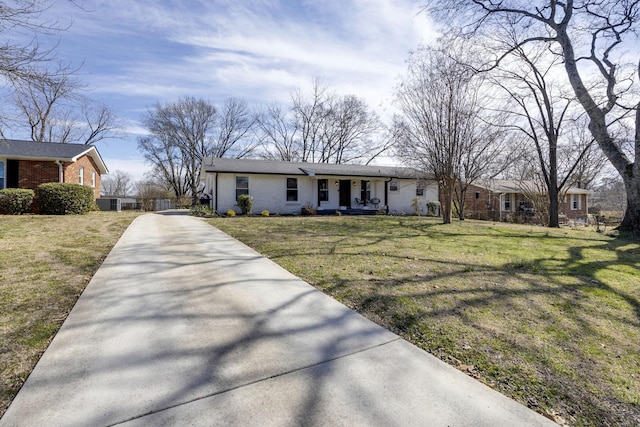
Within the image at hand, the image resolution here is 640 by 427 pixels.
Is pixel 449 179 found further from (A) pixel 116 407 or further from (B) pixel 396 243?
(A) pixel 116 407

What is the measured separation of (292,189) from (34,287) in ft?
48.6

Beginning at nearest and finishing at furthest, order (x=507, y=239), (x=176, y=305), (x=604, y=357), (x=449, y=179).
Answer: (x=604, y=357) < (x=176, y=305) < (x=507, y=239) < (x=449, y=179)

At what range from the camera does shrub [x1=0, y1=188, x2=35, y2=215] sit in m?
13.1

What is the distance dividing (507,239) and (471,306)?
6.39 metres

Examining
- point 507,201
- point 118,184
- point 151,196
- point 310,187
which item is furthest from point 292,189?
point 118,184

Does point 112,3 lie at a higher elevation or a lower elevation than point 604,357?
higher

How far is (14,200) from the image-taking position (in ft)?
43.5

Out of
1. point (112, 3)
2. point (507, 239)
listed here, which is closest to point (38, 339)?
point (112, 3)

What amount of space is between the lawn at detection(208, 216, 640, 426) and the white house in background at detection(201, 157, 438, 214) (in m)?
10.8

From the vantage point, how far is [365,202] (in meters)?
19.7

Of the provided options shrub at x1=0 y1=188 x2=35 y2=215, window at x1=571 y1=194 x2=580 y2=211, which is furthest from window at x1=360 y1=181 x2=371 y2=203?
window at x1=571 y1=194 x2=580 y2=211

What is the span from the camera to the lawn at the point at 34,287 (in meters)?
2.39

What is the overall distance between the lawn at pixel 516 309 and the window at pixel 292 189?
11.4 meters

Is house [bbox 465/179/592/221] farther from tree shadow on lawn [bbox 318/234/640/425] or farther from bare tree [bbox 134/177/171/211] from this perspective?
bare tree [bbox 134/177/171/211]
